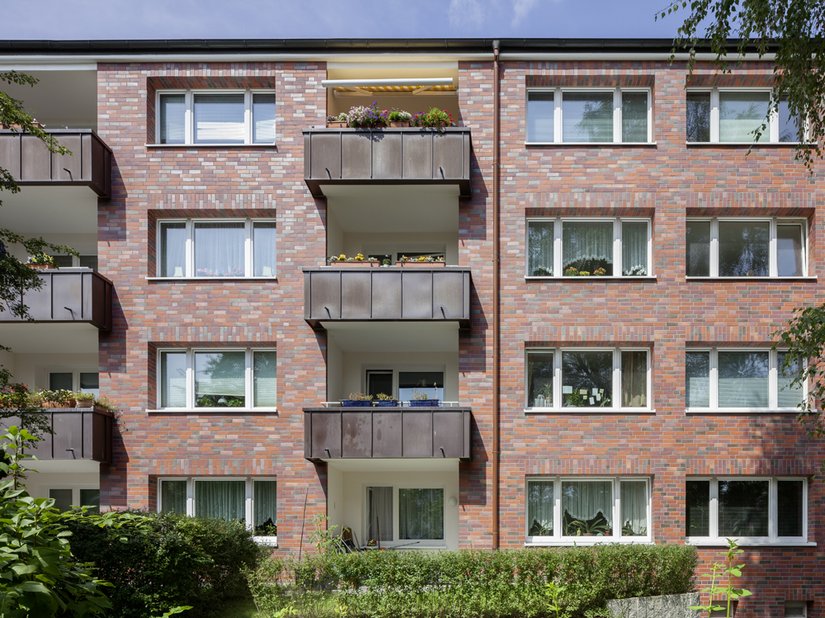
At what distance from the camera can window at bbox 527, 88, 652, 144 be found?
17.8 meters

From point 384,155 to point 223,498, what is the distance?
27.5 feet

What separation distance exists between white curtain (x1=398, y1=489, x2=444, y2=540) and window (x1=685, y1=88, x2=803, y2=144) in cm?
1023

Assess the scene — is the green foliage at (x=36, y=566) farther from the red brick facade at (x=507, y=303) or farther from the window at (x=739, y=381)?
the window at (x=739, y=381)

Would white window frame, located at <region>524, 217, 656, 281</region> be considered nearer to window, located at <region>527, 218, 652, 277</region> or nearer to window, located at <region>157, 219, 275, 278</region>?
window, located at <region>527, 218, 652, 277</region>

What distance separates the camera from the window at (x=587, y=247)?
57.5ft

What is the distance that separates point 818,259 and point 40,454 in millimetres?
17282

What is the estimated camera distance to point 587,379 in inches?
682

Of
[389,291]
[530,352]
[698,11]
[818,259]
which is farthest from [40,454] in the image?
[818,259]

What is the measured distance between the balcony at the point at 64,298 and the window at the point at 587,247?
954cm

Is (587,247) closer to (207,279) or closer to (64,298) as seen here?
(207,279)

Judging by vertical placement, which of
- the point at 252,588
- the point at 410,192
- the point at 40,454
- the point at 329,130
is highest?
the point at 329,130

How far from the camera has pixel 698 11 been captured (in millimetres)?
11797

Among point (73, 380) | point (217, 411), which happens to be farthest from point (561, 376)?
point (73, 380)

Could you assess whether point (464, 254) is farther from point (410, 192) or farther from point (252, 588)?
point (252, 588)
